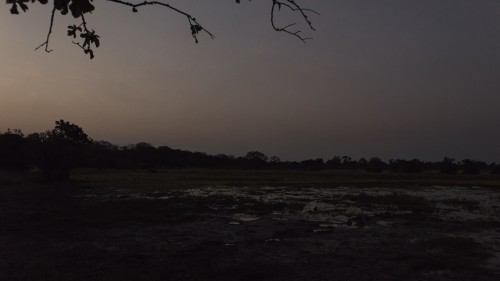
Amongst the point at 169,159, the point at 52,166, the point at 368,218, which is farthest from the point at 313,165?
the point at 368,218

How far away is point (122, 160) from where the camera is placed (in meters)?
110

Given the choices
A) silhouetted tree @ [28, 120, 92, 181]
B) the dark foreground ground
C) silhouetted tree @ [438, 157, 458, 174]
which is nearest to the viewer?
the dark foreground ground

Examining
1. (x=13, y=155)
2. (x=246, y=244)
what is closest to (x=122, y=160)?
(x=13, y=155)

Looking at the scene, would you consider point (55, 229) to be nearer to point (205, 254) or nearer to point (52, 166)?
point (205, 254)

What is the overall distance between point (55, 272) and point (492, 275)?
31.5 ft

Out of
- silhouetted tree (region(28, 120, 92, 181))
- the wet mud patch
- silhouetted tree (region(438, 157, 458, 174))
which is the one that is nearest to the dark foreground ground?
the wet mud patch

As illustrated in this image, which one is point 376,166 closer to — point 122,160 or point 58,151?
point 122,160

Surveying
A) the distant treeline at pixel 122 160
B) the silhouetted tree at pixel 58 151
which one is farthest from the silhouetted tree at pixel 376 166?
the silhouetted tree at pixel 58 151

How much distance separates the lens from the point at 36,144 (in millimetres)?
56688

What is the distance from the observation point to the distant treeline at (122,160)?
185 ft

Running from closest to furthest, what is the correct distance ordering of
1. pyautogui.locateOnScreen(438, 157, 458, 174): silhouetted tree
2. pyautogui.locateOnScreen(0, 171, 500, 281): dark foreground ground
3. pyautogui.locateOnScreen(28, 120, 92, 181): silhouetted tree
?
1. pyautogui.locateOnScreen(0, 171, 500, 281): dark foreground ground
2. pyautogui.locateOnScreen(28, 120, 92, 181): silhouetted tree
3. pyautogui.locateOnScreen(438, 157, 458, 174): silhouetted tree

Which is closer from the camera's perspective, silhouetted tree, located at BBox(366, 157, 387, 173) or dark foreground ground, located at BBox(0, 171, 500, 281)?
dark foreground ground, located at BBox(0, 171, 500, 281)

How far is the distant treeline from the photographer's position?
5631cm

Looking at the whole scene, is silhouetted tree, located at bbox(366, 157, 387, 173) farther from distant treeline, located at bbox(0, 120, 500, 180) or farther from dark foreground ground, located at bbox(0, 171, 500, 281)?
dark foreground ground, located at bbox(0, 171, 500, 281)
